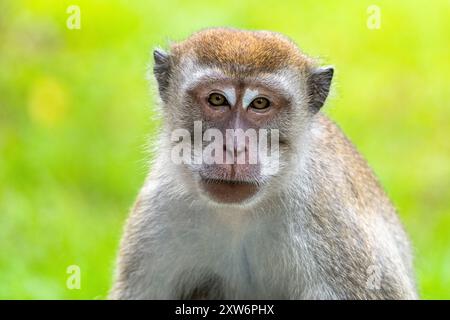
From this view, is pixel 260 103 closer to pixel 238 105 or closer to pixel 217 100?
pixel 238 105

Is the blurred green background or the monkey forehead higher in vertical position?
the blurred green background

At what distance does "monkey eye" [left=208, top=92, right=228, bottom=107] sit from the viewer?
1040 cm

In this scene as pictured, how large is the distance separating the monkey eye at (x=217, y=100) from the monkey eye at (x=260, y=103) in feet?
0.77

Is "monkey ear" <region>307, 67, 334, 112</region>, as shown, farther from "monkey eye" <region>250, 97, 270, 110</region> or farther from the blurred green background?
the blurred green background

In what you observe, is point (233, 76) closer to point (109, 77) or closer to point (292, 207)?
point (292, 207)

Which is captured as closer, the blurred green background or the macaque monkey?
the macaque monkey

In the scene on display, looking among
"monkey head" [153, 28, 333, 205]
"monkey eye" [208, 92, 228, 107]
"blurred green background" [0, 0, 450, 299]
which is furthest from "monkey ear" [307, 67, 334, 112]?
"blurred green background" [0, 0, 450, 299]

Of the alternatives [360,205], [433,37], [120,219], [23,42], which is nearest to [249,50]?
[360,205]

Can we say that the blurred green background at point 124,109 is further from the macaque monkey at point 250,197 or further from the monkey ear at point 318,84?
the monkey ear at point 318,84

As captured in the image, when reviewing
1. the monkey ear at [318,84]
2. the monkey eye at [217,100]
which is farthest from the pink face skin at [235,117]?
the monkey ear at [318,84]

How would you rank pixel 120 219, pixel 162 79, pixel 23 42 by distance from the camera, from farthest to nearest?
pixel 23 42, pixel 120 219, pixel 162 79

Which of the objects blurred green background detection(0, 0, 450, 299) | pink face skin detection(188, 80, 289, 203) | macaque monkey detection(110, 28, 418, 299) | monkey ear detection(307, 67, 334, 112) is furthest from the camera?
blurred green background detection(0, 0, 450, 299)

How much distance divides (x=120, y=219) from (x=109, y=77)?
2894mm

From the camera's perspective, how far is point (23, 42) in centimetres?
1747
